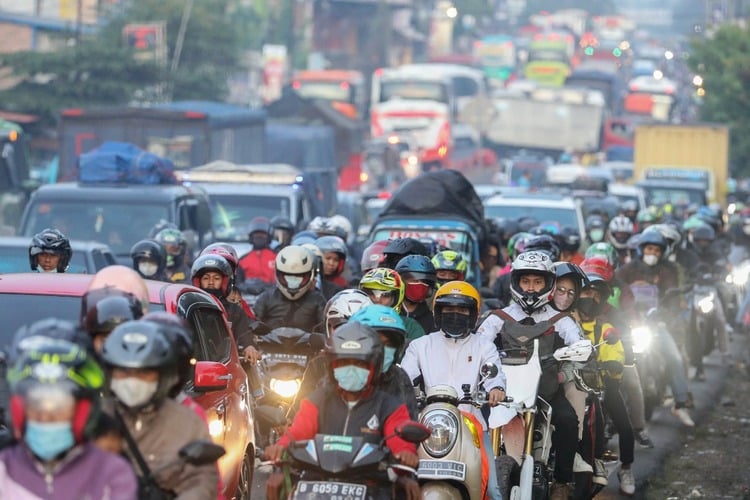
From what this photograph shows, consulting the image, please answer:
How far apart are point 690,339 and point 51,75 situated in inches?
1322

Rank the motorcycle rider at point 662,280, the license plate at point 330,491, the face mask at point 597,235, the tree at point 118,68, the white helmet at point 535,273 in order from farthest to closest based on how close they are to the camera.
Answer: the tree at point 118,68 → the face mask at point 597,235 → the motorcycle rider at point 662,280 → the white helmet at point 535,273 → the license plate at point 330,491

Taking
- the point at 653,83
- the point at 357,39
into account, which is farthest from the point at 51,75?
the point at 357,39

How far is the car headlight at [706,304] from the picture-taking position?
1994 centimetres

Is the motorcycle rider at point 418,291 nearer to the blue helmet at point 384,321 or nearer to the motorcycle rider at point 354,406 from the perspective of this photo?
the blue helmet at point 384,321

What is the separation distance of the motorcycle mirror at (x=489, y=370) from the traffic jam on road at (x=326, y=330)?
0.06 ft

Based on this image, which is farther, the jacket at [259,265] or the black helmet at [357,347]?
the jacket at [259,265]

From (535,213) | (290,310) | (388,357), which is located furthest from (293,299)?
(535,213)

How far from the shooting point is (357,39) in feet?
348

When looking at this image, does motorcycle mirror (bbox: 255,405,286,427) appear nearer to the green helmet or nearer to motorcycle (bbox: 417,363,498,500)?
motorcycle (bbox: 417,363,498,500)

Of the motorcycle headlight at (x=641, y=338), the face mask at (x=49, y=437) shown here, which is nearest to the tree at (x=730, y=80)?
the motorcycle headlight at (x=641, y=338)

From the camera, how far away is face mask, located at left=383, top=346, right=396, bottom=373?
327 inches

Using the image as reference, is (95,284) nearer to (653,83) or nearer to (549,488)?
(549,488)

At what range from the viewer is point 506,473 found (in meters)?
10.1

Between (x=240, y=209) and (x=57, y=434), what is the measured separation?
1698 cm
